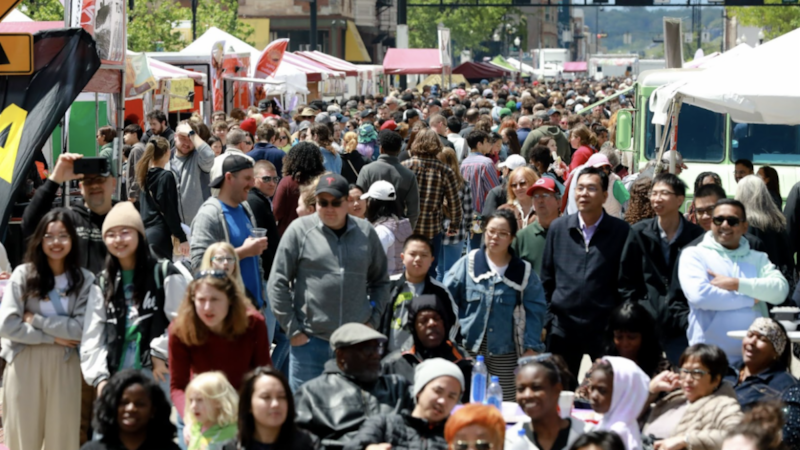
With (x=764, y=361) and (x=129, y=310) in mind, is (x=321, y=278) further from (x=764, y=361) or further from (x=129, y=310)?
(x=764, y=361)

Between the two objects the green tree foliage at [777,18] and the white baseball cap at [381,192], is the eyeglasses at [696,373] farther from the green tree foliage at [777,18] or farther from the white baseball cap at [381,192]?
the green tree foliage at [777,18]

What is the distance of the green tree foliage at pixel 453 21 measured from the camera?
85938mm

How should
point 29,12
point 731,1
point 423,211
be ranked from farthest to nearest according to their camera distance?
point 731,1, point 29,12, point 423,211

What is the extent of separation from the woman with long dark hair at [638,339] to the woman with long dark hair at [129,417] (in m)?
2.48

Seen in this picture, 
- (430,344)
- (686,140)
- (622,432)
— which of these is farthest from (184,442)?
(686,140)

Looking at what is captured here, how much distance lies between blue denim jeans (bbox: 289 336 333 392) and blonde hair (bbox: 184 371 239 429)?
1183mm

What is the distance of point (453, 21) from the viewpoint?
8850 cm

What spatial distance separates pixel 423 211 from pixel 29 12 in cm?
2568

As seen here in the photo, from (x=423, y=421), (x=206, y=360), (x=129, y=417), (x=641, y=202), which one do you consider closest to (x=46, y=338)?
(x=206, y=360)

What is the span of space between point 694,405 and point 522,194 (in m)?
3.96

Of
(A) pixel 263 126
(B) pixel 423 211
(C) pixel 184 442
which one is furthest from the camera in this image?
(A) pixel 263 126

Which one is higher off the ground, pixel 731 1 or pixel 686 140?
pixel 731 1

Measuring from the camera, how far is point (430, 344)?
6180 millimetres

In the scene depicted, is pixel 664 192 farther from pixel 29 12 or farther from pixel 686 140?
pixel 29 12
